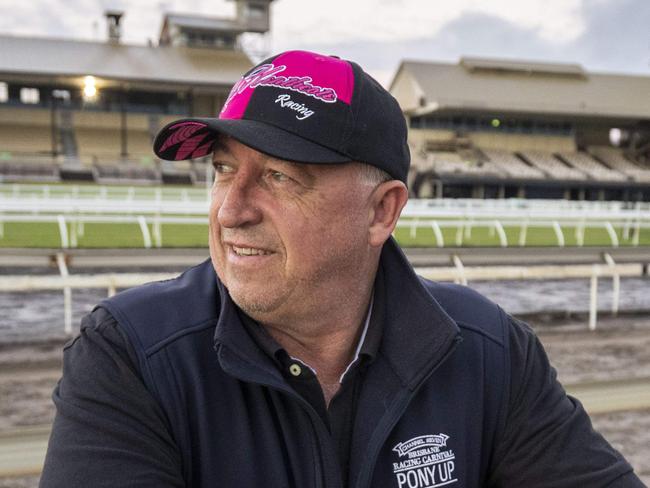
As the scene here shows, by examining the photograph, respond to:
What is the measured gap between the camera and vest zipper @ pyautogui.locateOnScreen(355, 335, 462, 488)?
140 centimetres

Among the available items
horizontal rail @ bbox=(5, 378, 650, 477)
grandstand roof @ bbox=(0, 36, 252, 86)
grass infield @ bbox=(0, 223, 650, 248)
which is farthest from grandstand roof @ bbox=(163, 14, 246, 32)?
horizontal rail @ bbox=(5, 378, 650, 477)

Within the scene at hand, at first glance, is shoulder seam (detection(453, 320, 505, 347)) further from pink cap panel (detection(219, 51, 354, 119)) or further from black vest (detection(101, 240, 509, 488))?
pink cap panel (detection(219, 51, 354, 119))

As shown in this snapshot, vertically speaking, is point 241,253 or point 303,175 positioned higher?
point 303,175

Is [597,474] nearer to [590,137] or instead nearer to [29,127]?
[29,127]

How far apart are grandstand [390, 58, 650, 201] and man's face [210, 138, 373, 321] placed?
36.2 metres

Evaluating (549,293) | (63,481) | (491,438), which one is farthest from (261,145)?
(549,293)

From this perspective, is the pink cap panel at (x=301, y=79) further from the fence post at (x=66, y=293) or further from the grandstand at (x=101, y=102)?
the grandstand at (x=101, y=102)

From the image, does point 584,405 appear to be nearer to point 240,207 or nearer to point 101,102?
point 240,207

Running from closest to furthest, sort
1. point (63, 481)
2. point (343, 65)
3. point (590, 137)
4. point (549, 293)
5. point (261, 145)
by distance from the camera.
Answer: point (63, 481), point (261, 145), point (343, 65), point (549, 293), point (590, 137)

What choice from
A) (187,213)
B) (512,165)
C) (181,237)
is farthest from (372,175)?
(512,165)

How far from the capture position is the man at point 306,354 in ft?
4.38

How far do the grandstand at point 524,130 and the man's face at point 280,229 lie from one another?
36235 millimetres

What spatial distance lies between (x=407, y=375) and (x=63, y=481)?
0.67 m

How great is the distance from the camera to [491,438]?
161 cm
